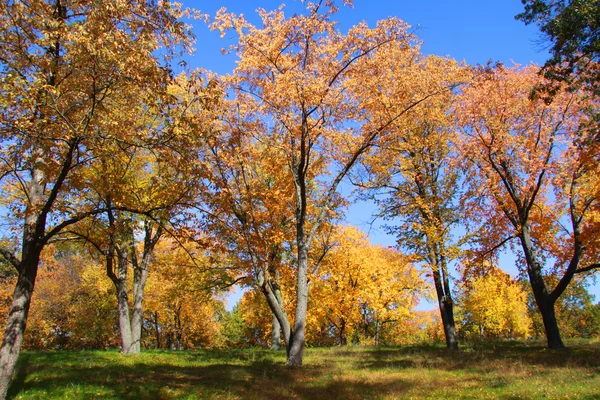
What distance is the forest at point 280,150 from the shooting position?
8.80 metres

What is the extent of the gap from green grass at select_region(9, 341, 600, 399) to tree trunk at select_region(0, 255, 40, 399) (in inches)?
24.8

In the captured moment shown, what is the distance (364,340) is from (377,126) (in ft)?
100

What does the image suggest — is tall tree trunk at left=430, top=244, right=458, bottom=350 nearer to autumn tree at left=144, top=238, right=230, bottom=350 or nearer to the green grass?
the green grass

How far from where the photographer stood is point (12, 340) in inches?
343

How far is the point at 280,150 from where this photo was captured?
54.9 ft

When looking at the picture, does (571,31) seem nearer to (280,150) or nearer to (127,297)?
(280,150)

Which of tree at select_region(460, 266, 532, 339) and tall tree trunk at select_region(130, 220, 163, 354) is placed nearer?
tall tree trunk at select_region(130, 220, 163, 354)

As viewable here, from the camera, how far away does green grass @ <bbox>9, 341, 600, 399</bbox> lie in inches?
352

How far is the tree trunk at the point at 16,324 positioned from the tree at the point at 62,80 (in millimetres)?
19

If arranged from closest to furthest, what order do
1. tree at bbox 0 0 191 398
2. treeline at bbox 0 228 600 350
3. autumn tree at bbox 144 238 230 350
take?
tree at bbox 0 0 191 398 < autumn tree at bbox 144 238 230 350 < treeline at bbox 0 228 600 350

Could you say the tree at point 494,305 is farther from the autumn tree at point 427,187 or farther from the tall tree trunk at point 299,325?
the tall tree trunk at point 299,325

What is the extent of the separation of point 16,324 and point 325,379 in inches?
314

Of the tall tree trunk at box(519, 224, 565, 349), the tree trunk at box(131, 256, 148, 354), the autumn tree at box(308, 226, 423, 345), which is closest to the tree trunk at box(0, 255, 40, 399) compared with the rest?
the tree trunk at box(131, 256, 148, 354)

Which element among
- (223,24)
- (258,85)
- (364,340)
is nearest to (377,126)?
(258,85)
